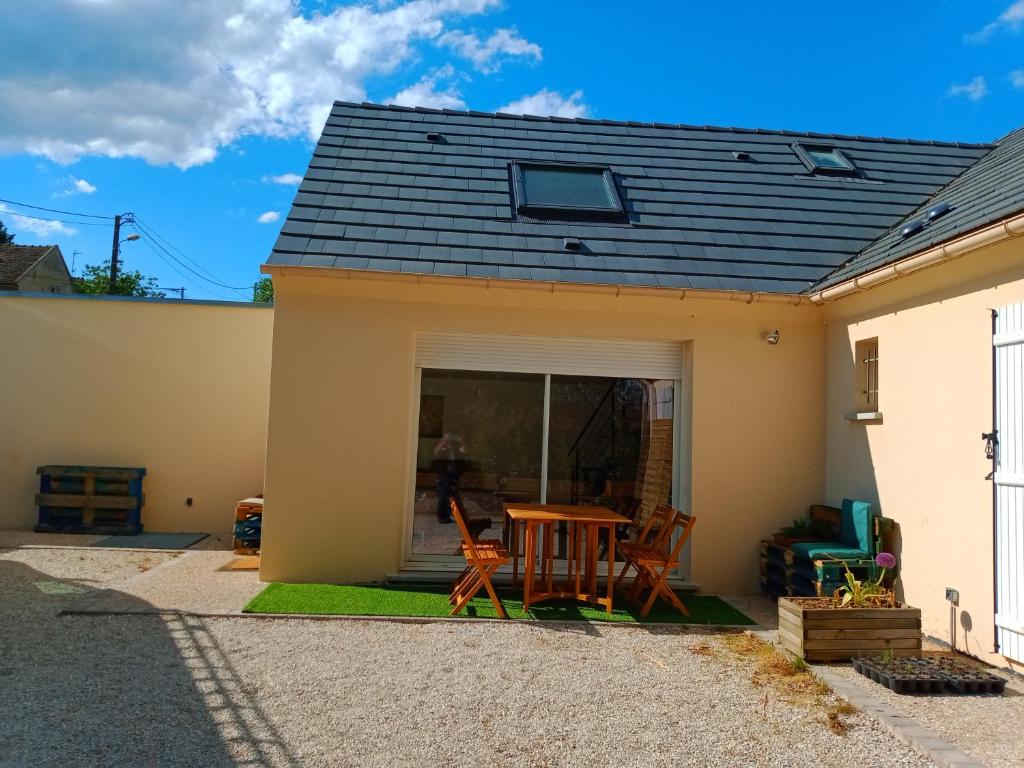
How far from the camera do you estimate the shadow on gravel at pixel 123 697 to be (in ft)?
12.0

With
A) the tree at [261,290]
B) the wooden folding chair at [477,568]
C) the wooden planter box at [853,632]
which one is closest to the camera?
the wooden planter box at [853,632]

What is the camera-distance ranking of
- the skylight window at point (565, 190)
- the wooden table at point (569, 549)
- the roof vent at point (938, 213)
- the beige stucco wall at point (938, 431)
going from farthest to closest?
the skylight window at point (565, 190) → the roof vent at point (938, 213) → the wooden table at point (569, 549) → the beige stucco wall at point (938, 431)

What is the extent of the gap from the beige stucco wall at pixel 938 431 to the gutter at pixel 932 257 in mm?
171

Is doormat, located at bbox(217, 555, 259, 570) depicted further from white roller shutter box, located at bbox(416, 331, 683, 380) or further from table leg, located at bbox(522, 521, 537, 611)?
table leg, located at bbox(522, 521, 537, 611)

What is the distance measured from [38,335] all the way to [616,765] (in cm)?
1079

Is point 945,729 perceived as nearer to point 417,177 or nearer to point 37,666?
point 37,666

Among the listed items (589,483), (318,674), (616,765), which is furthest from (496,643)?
(589,483)

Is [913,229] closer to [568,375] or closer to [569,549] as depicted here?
[568,375]

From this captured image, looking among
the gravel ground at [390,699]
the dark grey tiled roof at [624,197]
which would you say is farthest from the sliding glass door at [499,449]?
the gravel ground at [390,699]

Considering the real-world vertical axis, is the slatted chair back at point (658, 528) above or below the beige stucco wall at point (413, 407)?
below

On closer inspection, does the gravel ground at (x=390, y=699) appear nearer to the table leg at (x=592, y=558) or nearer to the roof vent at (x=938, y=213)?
the table leg at (x=592, y=558)

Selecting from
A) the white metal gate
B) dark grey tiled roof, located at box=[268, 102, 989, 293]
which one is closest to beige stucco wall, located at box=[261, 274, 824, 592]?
dark grey tiled roof, located at box=[268, 102, 989, 293]

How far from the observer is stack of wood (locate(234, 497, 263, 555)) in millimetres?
8898

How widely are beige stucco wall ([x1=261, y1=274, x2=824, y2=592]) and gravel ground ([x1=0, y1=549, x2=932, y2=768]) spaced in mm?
1596
